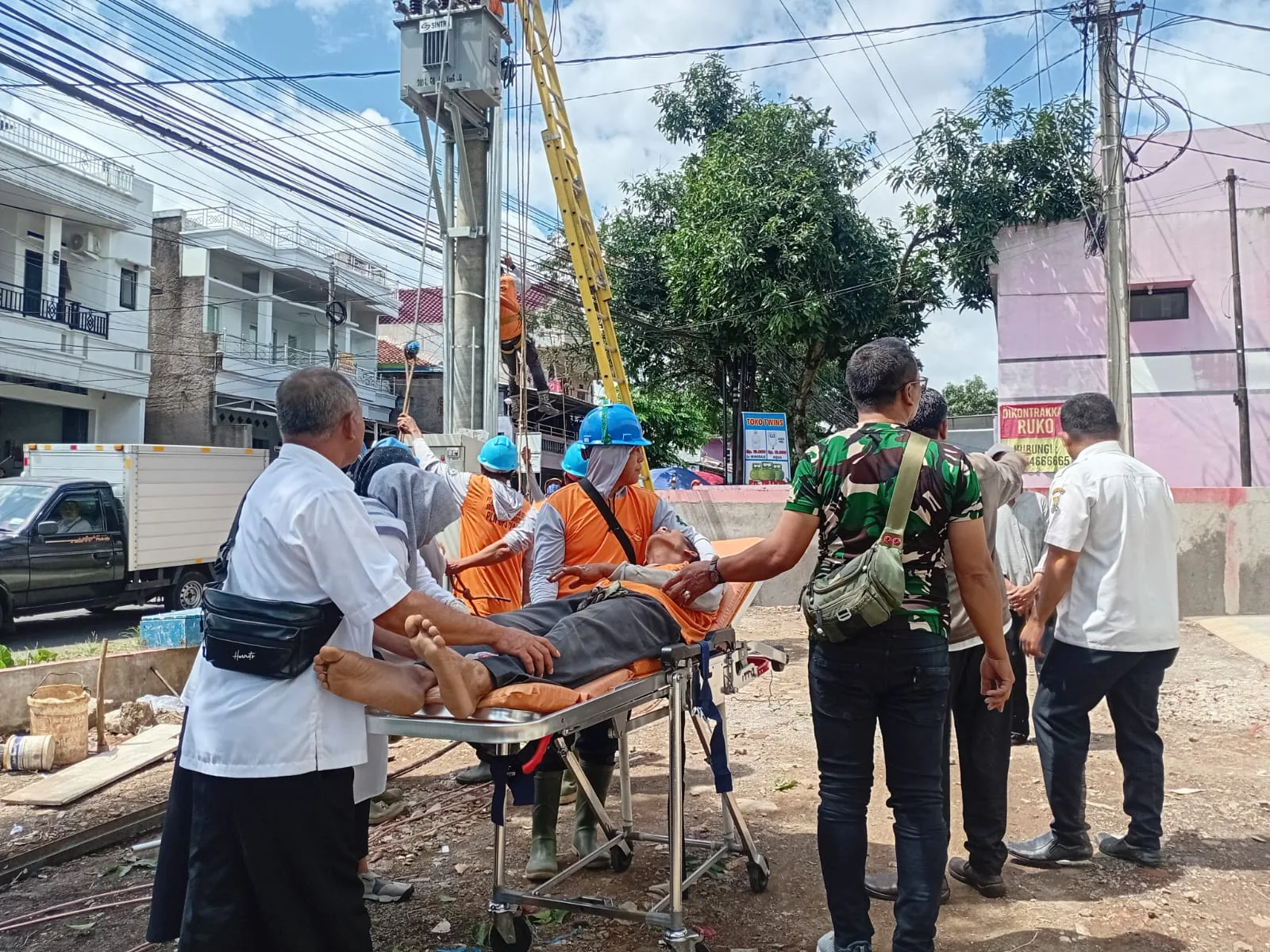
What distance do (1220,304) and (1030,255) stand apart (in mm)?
3022

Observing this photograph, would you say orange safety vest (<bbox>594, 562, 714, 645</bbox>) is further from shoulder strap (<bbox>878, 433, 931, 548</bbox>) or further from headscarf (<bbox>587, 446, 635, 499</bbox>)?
shoulder strap (<bbox>878, 433, 931, 548</bbox>)

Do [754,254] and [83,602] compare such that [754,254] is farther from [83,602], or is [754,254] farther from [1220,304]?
[83,602]

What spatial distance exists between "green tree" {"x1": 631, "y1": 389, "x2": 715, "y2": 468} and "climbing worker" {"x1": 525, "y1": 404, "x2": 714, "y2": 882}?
592 inches

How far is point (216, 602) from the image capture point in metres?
2.25

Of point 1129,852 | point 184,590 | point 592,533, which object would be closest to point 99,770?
point 592,533

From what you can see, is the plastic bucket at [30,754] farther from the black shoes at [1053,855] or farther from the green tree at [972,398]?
the green tree at [972,398]

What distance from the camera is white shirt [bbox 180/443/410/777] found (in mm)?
2205

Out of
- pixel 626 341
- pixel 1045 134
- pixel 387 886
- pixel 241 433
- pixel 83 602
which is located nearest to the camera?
Answer: pixel 387 886

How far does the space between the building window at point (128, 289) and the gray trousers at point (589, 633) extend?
22.0m

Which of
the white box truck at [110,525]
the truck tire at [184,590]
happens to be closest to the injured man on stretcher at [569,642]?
the white box truck at [110,525]

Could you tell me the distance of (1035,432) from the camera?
15.4 m

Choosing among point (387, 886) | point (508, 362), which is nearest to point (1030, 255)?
point (508, 362)

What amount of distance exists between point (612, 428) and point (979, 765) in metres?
1.87

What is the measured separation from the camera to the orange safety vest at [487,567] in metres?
4.87
